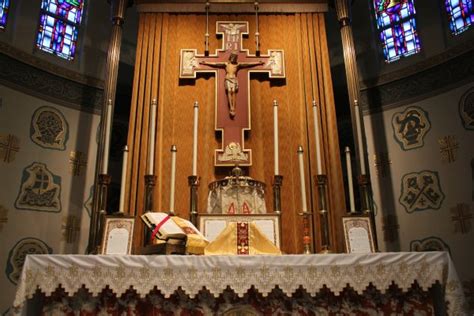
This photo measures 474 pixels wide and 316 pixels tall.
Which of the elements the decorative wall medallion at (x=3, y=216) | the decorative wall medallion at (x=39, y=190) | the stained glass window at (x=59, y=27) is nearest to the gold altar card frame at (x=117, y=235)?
the decorative wall medallion at (x=3, y=216)

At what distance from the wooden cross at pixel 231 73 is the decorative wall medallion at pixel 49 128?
2086mm

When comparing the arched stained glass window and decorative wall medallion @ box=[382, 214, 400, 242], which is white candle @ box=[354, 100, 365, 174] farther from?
the arched stained glass window

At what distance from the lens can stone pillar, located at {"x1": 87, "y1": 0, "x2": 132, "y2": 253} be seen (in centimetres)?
442

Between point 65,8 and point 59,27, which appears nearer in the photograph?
point 59,27

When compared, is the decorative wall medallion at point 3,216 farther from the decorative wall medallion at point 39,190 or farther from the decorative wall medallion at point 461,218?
the decorative wall medallion at point 461,218

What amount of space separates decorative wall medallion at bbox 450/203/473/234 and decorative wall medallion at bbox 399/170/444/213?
0.24 m

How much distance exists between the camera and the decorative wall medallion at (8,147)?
18.5ft

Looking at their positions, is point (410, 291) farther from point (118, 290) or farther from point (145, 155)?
point (145, 155)

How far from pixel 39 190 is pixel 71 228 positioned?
2.07 feet

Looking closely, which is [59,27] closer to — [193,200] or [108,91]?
[108,91]

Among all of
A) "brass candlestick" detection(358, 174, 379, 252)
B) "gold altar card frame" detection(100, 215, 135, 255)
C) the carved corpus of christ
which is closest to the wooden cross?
the carved corpus of christ

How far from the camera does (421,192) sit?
6.09m

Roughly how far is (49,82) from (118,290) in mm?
4585

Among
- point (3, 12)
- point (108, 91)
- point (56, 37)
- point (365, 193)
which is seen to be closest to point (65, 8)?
point (56, 37)
